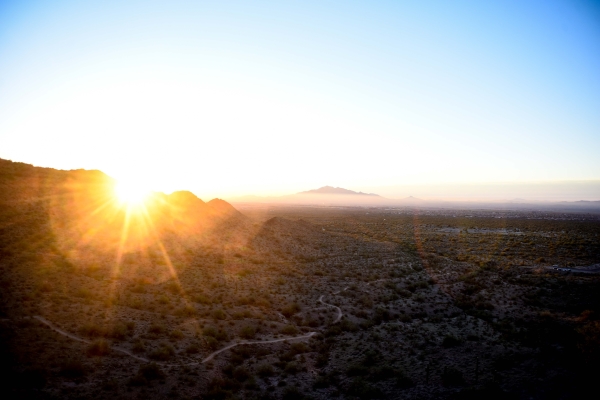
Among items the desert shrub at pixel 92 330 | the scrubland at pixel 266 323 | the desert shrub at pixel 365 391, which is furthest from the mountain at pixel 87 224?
the desert shrub at pixel 365 391

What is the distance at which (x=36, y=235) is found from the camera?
25172mm

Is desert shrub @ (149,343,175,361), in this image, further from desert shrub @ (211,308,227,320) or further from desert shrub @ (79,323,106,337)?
desert shrub @ (211,308,227,320)

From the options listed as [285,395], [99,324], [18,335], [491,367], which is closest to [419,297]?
[491,367]

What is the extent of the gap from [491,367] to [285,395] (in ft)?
28.8

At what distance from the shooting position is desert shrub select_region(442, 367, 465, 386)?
13360 mm

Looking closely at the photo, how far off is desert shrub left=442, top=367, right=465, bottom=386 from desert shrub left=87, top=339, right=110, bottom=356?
14011 mm

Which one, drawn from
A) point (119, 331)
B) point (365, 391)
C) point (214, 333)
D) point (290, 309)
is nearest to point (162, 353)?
point (119, 331)

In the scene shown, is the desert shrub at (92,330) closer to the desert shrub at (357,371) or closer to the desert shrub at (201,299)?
the desert shrub at (201,299)

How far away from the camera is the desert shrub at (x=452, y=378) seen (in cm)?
1336

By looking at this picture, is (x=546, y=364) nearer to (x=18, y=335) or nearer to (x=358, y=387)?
(x=358, y=387)

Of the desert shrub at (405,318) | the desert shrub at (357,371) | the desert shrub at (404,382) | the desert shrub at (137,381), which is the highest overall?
the desert shrub at (137,381)

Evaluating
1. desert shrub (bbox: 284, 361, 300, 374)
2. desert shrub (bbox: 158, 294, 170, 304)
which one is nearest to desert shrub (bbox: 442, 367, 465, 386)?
desert shrub (bbox: 284, 361, 300, 374)

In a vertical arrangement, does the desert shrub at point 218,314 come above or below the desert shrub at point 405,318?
above

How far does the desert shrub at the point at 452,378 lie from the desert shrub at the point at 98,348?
46.0ft
